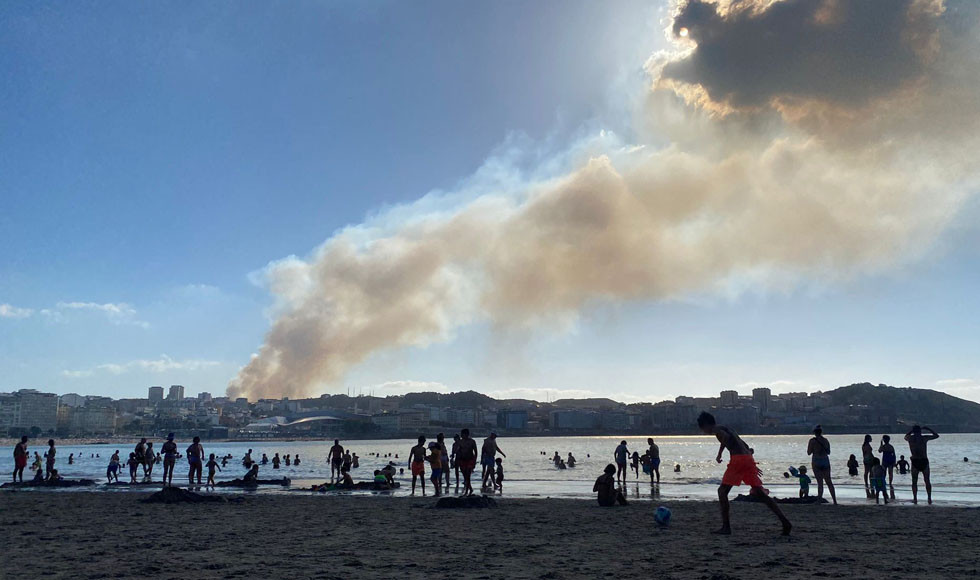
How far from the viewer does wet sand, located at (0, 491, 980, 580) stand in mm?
8570

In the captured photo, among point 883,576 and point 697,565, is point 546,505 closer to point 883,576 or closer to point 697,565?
point 697,565

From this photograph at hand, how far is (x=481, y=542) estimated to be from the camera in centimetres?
1129

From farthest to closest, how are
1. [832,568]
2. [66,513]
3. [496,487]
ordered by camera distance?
1. [496,487]
2. [66,513]
3. [832,568]

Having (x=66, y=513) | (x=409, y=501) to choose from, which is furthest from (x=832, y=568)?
(x=66, y=513)

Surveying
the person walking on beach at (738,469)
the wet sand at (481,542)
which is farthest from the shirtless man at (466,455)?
the person walking on beach at (738,469)

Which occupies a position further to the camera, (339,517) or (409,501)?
(409,501)

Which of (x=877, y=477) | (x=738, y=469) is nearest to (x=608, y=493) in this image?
(x=738, y=469)

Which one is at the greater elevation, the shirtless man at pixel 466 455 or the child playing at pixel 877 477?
the shirtless man at pixel 466 455

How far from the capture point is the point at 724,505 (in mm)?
11562

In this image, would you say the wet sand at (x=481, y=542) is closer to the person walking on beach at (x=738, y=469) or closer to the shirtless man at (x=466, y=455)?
the person walking on beach at (x=738, y=469)

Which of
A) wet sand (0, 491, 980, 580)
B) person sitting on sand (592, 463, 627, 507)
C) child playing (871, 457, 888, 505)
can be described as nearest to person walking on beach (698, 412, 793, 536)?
wet sand (0, 491, 980, 580)

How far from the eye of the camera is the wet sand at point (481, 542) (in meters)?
8.57

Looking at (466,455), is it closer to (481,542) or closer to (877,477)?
(481,542)

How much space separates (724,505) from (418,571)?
229 inches
